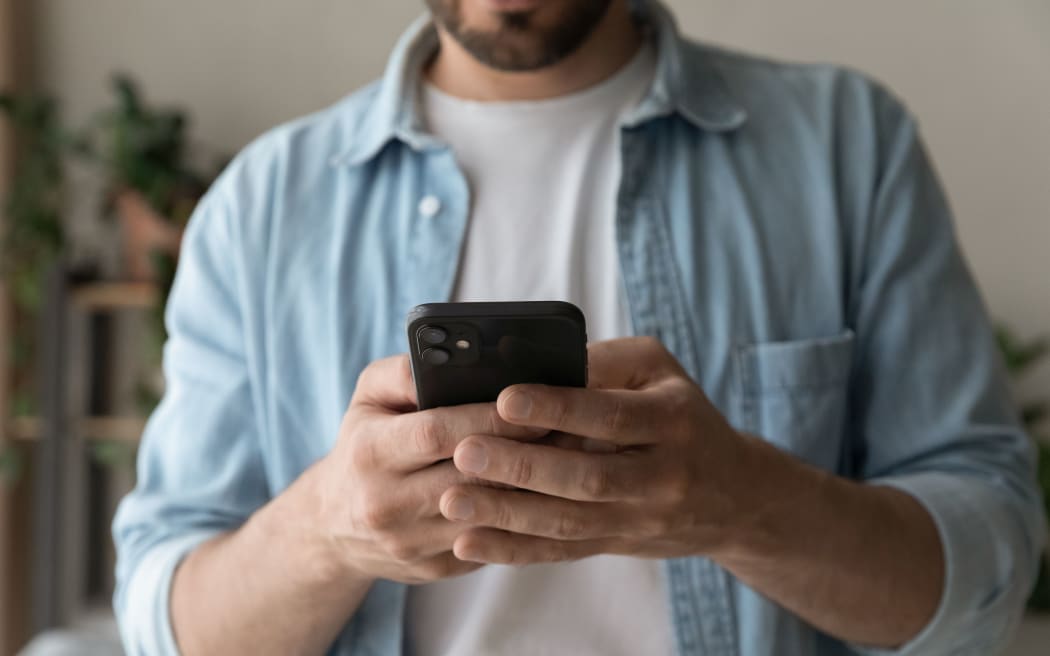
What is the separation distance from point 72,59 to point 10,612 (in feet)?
4.67

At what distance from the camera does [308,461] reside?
89 cm

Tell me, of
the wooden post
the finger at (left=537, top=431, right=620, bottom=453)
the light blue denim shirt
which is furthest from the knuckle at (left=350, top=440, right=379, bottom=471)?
the wooden post

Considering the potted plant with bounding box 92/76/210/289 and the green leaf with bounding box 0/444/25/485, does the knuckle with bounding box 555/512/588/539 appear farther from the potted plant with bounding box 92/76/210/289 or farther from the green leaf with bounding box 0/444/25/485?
the green leaf with bounding box 0/444/25/485

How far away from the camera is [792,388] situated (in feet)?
2.78

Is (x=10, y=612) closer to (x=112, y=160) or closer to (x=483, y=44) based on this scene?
(x=112, y=160)

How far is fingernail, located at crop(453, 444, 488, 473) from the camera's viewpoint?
559 millimetres

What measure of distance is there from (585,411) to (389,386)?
0.14 metres

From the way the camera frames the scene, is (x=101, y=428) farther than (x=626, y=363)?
Yes

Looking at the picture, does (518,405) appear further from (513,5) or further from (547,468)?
(513,5)

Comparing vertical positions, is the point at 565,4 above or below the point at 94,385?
above

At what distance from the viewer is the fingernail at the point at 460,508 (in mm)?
577

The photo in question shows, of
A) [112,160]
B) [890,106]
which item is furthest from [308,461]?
[112,160]

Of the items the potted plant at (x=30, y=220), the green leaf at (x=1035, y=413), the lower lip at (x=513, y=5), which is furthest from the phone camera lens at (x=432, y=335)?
the potted plant at (x=30, y=220)

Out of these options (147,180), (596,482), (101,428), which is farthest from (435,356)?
(101,428)
